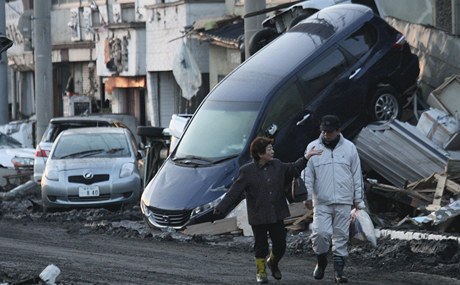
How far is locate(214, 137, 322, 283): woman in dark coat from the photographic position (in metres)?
13.6

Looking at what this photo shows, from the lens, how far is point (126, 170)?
928 inches

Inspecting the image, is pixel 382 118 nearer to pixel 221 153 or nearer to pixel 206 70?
pixel 221 153

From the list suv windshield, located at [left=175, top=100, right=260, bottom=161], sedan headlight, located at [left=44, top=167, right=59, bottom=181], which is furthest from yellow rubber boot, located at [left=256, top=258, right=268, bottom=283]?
sedan headlight, located at [left=44, top=167, right=59, bottom=181]

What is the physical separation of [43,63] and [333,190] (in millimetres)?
21042

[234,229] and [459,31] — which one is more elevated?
[459,31]

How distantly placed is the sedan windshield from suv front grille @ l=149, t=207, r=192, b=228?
502 cm

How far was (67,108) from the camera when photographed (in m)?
46.3

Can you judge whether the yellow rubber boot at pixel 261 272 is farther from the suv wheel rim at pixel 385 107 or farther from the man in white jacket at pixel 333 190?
the suv wheel rim at pixel 385 107

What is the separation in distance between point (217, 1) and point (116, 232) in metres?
18.2

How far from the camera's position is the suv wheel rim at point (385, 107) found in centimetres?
2161

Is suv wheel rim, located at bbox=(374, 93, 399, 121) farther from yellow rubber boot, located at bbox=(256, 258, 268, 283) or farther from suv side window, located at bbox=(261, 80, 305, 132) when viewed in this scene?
yellow rubber boot, located at bbox=(256, 258, 268, 283)

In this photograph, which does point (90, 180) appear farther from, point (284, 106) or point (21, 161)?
point (21, 161)

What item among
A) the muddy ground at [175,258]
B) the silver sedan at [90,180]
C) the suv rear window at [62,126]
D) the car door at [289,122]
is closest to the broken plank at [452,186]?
the muddy ground at [175,258]

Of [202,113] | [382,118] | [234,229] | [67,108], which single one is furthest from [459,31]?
[67,108]
